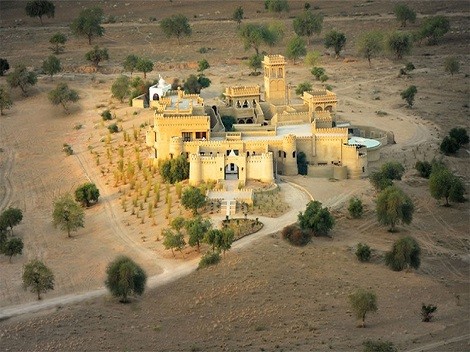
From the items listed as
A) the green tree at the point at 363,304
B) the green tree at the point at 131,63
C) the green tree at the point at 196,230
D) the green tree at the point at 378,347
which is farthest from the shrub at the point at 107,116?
the green tree at the point at 378,347

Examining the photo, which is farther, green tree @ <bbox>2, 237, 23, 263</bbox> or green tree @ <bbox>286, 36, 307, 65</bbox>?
green tree @ <bbox>286, 36, 307, 65</bbox>

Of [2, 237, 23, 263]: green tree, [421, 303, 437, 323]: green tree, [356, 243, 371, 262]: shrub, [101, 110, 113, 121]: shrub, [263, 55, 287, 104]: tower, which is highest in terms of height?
[263, 55, 287, 104]: tower

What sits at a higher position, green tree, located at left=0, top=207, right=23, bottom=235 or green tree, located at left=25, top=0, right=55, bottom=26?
green tree, located at left=25, top=0, right=55, bottom=26

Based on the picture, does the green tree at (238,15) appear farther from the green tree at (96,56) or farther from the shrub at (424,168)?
the shrub at (424,168)

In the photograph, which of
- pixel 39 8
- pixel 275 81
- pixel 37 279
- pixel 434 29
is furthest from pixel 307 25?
pixel 37 279

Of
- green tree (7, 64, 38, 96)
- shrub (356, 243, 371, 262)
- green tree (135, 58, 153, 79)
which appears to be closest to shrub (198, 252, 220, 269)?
shrub (356, 243, 371, 262)

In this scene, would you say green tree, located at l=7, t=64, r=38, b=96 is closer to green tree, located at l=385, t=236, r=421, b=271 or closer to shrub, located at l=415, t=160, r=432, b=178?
shrub, located at l=415, t=160, r=432, b=178
